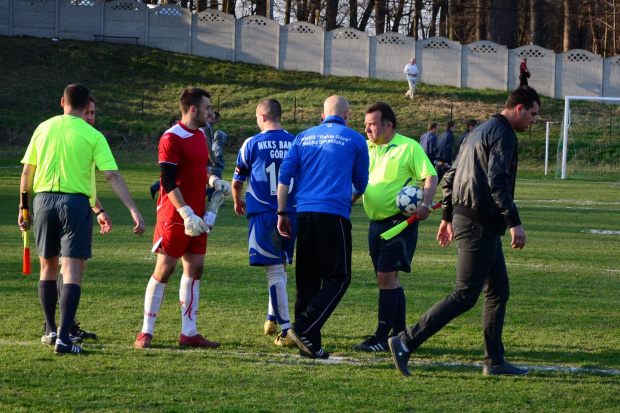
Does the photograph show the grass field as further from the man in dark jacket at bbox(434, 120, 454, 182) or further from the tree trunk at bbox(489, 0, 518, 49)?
the tree trunk at bbox(489, 0, 518, 49)

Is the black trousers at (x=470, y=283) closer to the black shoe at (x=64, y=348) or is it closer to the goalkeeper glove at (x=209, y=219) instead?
the goalkeeper glove at (x=209, y=219)

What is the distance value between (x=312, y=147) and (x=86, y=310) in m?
2.88

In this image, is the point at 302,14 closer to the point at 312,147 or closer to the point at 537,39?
the point at 537,39

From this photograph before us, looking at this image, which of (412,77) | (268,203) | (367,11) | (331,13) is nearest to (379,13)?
(367,11)

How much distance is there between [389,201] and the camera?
661 cm

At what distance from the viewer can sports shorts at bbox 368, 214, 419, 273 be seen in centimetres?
653

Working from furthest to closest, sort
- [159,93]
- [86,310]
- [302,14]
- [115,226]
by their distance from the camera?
[302,14]
[159,93]
[115,226]
[86,310]

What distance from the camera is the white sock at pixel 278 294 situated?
22.1 ft

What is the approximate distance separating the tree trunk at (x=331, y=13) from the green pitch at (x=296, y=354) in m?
39.0

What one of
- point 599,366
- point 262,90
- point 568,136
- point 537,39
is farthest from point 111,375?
point 537,39

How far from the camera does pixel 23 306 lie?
7.65 m

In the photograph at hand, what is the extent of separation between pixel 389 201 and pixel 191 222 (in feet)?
5.38

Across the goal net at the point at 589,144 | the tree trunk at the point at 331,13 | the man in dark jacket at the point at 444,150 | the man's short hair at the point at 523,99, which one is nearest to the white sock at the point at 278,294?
the man's short hair at the point at 523,99

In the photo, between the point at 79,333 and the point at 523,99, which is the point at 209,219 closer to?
the point at 79,333
